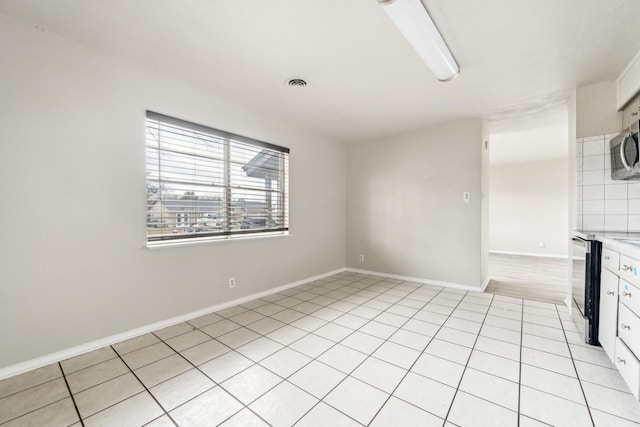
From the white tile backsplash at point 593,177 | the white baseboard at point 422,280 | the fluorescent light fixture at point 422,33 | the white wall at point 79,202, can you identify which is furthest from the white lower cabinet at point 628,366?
the white wall at point 79,202

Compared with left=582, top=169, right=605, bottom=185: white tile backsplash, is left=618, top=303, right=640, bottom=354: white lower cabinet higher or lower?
lower

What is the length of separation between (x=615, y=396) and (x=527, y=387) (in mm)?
467

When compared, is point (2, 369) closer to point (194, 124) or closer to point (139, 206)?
point (139, 206)

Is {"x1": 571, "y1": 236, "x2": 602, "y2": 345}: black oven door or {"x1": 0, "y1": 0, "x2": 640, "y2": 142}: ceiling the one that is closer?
{"x1": 0, "y1": 0, "x2": 640, "y2": 142}: ceiling

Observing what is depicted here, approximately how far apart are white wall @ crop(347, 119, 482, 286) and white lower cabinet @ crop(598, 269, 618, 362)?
1.66 meters

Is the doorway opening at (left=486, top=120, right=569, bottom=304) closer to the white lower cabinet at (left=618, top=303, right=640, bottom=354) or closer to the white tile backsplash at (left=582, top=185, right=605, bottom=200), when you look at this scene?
the white tile backsplash at (left=582, top=185, right=605, bottom=200)

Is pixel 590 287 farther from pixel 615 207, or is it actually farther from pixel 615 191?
pixel 615 191

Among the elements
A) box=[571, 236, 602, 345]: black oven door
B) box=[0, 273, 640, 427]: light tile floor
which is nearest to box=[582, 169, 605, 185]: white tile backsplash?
box=[571, 236, 602, 345]: black oven door

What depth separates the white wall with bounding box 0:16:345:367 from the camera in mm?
1839

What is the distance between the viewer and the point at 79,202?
210 cm

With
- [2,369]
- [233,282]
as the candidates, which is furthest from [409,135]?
[2,369]

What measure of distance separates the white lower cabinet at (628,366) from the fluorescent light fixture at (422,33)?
2296 mm

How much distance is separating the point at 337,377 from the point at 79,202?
237 cm

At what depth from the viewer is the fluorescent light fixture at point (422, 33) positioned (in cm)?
156
